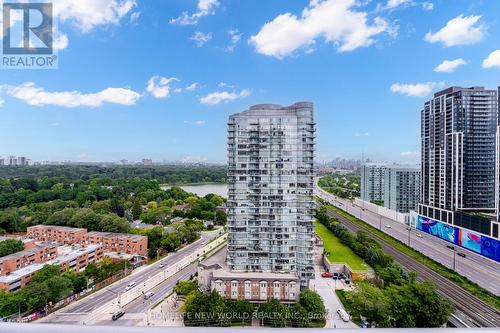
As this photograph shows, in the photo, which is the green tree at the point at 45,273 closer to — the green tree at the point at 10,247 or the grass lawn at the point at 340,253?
the green tree at the point at 10,247

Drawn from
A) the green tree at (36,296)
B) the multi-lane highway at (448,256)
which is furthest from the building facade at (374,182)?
the green tree at (36,296)

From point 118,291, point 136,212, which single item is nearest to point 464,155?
point 118,291

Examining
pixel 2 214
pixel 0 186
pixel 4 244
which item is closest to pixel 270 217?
pixel 4 244

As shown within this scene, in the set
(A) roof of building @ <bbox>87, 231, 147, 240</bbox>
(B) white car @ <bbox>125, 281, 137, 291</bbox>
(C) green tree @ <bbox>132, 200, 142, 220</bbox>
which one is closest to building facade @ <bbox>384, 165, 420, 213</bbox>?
(A) roof of building @ <bbox>87, 231, 147, 240</bbox>

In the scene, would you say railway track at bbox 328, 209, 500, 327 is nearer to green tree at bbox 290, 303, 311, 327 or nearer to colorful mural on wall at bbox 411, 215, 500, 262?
colorful mural on wall at bbox 411, 215, 500, 262

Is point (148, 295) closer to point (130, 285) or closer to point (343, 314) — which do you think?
point (130, 285)

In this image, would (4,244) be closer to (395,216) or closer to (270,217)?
(270,217)
